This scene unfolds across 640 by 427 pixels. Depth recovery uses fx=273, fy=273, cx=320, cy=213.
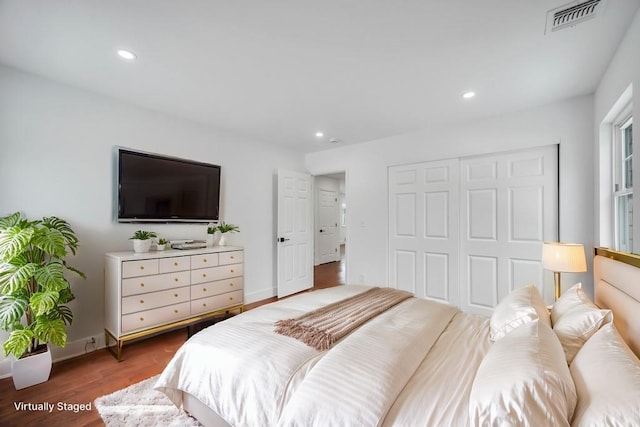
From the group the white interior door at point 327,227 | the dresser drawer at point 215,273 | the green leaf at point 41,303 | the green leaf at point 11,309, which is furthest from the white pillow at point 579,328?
the white interior door at point 327,227

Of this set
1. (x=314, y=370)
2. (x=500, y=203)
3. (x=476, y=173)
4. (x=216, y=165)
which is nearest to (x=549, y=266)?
(x=500, y=203)

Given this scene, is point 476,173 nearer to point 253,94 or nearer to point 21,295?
point 253,94

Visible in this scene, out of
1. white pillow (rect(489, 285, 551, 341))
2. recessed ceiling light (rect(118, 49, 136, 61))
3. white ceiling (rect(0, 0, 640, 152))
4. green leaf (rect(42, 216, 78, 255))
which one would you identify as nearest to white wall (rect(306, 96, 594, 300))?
white ceiling (rect(0, 0, 640, 152))

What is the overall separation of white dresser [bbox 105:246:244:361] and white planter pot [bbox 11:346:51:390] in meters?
0.44

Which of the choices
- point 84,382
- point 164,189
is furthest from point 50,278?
point 164,189

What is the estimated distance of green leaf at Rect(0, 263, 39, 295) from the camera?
1.89m

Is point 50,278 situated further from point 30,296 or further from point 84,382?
point 84,382

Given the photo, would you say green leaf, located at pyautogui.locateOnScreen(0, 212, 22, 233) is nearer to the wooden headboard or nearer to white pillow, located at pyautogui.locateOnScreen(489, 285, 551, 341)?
white pillow, located at pyautogui.locateOnScreen(489, 285, 551, 341)

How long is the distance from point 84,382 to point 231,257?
1.57 meters

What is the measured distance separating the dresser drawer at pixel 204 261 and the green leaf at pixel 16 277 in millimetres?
1160

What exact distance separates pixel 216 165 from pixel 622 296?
379 cm

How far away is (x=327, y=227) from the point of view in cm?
757

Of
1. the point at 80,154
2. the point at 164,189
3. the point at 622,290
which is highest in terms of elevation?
the point at 80,154

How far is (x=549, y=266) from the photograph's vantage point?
7.80 feet
